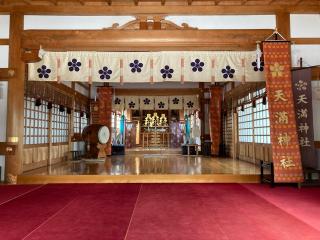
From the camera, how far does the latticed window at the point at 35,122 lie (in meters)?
7.61

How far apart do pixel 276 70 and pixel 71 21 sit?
453 centimetres

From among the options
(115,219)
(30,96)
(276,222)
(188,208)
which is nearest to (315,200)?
(276,222)

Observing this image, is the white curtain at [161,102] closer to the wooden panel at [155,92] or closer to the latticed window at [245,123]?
the wooden panel at [155,92]

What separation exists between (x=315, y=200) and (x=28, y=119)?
23.4 feet

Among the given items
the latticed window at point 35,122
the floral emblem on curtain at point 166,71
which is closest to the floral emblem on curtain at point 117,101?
the latticed window at point 35,122

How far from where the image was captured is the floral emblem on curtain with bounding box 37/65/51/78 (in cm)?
631

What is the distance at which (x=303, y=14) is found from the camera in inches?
241

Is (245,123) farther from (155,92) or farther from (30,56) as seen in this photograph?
(30,56)

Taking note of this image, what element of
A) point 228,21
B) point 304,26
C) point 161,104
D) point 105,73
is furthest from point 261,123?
point 161,104

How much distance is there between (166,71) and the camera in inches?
252

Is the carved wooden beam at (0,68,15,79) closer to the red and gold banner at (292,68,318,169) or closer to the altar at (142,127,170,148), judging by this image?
the red and gold banner at (292,68,318,169)

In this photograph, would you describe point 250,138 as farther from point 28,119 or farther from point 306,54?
point 28,119

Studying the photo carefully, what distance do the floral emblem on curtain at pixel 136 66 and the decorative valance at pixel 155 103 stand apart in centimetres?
706

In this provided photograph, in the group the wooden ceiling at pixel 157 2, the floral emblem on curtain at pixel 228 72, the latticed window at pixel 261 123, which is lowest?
the latticed window at pixel 261 123
